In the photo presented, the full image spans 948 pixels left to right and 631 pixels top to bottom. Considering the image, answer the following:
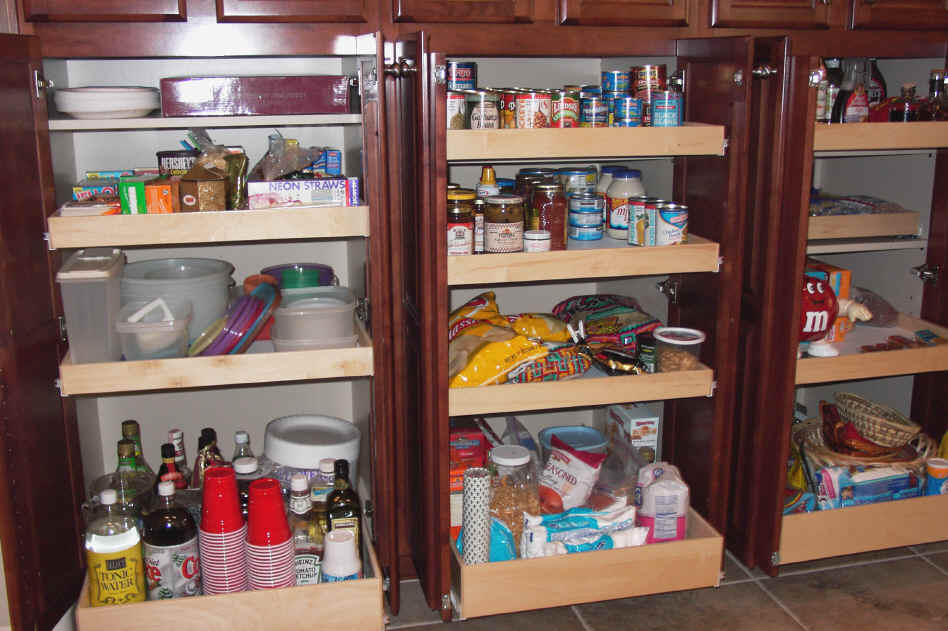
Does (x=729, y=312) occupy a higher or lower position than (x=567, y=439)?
higher

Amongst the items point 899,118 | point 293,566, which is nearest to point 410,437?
point 293,566

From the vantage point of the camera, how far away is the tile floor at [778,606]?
195cm

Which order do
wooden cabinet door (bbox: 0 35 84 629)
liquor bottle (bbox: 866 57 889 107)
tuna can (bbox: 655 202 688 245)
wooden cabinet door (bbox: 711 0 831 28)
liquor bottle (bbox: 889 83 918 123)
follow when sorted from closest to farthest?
wooden cabinet door (bbox: 0 35 84 629) < tuna can (bbox: 655 202 688 245) < wooden cabinet door (bbox: 711 0 831 28) < liquor bottle (bbox: 889 83 918 123) < liquor bottle (bbox: 866 57 889 107)

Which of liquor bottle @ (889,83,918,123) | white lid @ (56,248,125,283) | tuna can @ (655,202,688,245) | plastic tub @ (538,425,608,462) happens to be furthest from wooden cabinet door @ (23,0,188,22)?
liquor bottle @ (889,83,918,123)

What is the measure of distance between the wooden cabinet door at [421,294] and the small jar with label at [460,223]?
0.07m

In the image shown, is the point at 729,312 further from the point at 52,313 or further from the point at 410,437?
the point at 52,313

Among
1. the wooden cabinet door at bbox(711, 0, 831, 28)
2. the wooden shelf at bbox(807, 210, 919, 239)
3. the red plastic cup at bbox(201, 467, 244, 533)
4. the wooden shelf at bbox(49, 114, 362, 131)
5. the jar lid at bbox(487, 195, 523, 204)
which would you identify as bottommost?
the red plastic cup at bbox(201, 467, 244, 533)

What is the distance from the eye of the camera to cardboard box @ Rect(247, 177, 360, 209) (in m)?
1.81

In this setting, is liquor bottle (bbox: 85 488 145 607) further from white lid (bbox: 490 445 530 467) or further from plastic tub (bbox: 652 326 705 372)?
plastic tub (bbox: 652 326 705 372)

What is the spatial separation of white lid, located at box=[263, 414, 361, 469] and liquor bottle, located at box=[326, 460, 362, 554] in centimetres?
14

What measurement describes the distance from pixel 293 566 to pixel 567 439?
2.71 feet

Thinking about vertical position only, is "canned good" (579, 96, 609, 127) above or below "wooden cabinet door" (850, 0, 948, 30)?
below

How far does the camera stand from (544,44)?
6.41 feet

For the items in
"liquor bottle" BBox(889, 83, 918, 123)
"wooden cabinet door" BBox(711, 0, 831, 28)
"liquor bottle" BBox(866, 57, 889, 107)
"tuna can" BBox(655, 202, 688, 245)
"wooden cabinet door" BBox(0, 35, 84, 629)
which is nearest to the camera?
"wooden cabinet door" BBox(0, 35, 84, 629)
